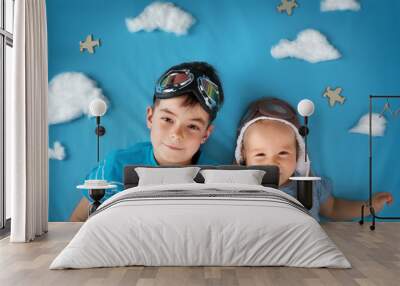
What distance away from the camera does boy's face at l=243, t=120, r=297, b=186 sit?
Answer: 7.18m

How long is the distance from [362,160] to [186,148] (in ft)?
7.11

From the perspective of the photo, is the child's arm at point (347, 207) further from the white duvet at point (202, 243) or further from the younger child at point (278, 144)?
the white duvet at point (202, 243)

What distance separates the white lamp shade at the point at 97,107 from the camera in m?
7.01

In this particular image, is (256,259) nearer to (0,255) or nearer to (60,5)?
(0,255)

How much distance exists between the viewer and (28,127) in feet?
19.4

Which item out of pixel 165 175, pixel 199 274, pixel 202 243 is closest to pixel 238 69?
pixel 165 175

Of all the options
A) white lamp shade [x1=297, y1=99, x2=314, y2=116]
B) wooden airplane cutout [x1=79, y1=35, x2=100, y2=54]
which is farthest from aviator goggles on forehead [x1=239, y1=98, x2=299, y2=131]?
wooden airplane cutout [x1=79, y1=35, x2=100, y2=54]

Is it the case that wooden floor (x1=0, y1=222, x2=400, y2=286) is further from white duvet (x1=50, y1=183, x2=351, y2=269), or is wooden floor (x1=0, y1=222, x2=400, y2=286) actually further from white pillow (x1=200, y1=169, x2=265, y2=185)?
white pillow (x1=200, y1=169, x2=265, y2=185)

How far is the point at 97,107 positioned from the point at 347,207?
3.30 m

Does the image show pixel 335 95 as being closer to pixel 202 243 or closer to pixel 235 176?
pixel 235 176

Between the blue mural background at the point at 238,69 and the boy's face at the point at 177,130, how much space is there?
168 mm

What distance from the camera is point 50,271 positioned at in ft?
14.3

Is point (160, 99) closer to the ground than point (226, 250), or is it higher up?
higher up

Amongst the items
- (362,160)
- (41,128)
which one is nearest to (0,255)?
(41,128)
